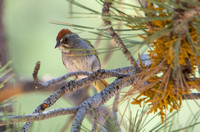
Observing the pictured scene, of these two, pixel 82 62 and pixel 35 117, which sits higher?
pixel 82 62

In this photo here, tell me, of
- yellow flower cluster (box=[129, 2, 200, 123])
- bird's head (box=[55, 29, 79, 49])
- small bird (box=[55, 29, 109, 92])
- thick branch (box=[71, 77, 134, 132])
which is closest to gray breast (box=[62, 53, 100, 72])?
small bird (box=[55, 29, 109, 92])

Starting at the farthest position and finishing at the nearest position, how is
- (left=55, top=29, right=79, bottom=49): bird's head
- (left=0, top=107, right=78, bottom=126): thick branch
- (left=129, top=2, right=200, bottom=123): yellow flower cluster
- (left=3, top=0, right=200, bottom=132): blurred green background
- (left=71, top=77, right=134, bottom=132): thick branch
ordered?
(left=3, top=0, right=200, bottom=132): blurred green background
(left=55, top=29, right=79, bottom=49): bird's head
(left=71, top=77, right=134, bottom=132): thick branch
(left=0, top=107, right=78, bottom=126): thick branch
(left=129, top=2, right=200, bottom=123): yellow flower cluster

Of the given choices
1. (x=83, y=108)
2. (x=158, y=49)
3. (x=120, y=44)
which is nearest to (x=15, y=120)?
(x=83, y=108)

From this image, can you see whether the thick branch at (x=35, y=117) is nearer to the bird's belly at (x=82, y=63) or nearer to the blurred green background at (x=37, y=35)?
the bird's belly at (x=82, y=63)

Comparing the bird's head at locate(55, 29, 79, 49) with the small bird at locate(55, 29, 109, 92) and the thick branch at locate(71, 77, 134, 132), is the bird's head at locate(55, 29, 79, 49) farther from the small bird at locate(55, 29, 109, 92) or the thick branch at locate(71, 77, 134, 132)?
the thick branch at locate(71, 77, 134, 132)

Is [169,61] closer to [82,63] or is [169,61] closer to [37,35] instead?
[82,63]

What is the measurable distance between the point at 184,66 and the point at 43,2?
493 centimetres

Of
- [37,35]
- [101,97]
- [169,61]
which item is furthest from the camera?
[37,35]

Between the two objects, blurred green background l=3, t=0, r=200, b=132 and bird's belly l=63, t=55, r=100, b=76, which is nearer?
bird's belly l=63, t=55, r=100, b=76

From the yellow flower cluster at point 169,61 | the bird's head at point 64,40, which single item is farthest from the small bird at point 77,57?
the yellow flower cluster at point 169,61

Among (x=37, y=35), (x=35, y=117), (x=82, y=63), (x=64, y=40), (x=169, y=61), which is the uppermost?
(x=37, y=35)

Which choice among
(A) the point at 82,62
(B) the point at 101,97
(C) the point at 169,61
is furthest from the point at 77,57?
(C) the point at 169,61

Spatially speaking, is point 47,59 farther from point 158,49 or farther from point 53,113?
point 158,49

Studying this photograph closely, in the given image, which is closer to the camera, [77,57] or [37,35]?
[77,57]
